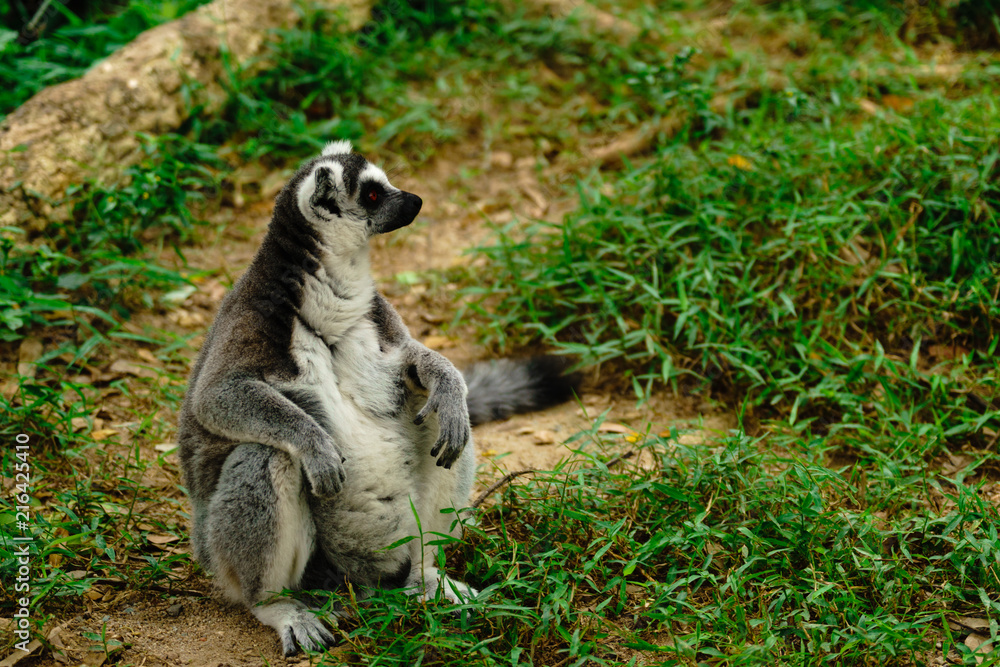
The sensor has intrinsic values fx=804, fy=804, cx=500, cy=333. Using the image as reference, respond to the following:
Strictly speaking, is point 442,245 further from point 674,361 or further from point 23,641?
point 23,641

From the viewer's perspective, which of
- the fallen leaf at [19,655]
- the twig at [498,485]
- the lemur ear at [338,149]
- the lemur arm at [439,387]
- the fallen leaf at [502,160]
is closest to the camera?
the fallen leaf at [19,655]

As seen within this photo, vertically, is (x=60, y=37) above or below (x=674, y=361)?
above

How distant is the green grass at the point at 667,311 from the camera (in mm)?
2842

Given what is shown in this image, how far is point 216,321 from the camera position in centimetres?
307

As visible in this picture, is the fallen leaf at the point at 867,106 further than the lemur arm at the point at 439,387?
Yes

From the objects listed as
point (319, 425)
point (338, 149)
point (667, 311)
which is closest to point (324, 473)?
point (319, 425)

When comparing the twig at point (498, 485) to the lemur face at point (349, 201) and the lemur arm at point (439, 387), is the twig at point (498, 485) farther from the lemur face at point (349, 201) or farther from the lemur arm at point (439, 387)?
the lemur face at point (349, 201)

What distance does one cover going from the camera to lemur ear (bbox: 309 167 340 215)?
2.96 m

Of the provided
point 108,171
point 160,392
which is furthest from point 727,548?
point 108,171

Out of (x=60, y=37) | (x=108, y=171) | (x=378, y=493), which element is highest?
(x=60, y=37)

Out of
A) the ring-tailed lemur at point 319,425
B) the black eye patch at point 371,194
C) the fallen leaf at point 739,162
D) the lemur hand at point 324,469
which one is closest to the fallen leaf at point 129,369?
the ring-tailed lemur at point 319,425

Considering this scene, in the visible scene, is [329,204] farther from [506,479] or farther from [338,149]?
[506,479]

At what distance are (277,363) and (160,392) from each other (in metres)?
1.75

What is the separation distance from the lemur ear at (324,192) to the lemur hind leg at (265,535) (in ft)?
2.98
